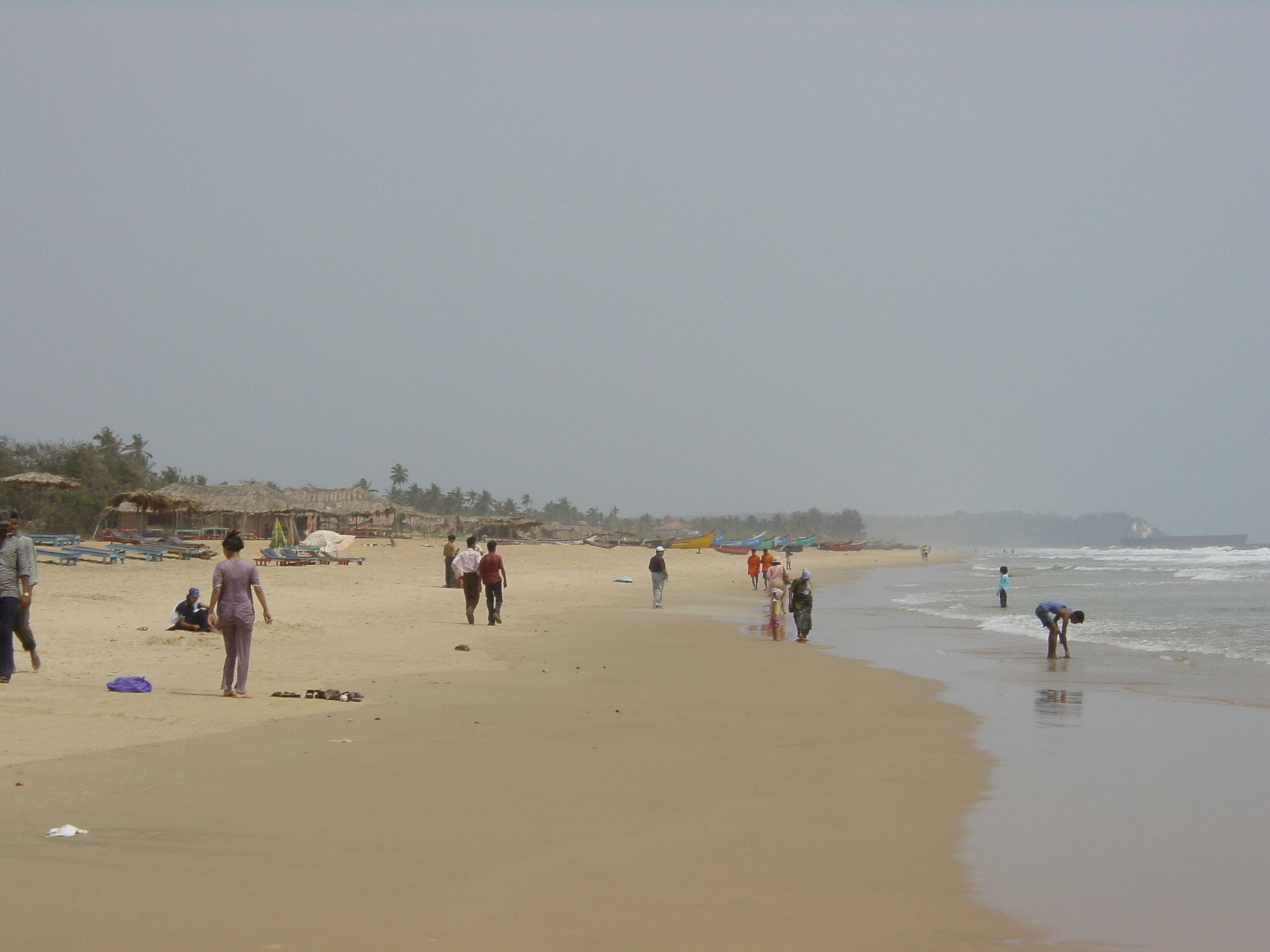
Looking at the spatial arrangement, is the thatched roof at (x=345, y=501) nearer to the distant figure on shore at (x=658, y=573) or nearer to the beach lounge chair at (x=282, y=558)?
the beach lounge chair at (x=282, y=558)

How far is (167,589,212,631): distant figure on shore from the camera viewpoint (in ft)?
43.7

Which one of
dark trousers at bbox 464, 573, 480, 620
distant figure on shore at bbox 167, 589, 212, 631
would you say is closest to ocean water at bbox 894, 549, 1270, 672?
dark trousers at bbox 464, 573, 480, 620

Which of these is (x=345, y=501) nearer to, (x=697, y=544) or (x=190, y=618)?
(x=697, y=544)

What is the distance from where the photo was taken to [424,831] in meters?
5.24

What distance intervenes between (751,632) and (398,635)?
22.1 ft

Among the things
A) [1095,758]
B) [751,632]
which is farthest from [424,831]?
[751,632]

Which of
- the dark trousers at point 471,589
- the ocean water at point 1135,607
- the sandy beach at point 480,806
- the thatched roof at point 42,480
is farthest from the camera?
the thatched roof at point 42,480

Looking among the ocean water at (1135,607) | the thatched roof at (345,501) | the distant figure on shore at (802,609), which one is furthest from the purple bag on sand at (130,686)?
the thatched roof at (345,501)

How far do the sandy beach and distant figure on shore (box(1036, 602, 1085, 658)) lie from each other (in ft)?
10.5

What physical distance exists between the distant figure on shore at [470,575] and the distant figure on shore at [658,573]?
630 cm

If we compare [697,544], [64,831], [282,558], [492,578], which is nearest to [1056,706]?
[64,831]

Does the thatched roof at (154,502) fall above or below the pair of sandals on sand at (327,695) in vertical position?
above

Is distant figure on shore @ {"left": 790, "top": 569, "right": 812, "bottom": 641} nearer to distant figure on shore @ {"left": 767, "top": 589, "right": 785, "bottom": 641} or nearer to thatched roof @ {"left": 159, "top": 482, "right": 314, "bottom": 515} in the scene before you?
distant figure on shore @ {"left": 767, "top": 589, "right": 785, "bottom": 641}

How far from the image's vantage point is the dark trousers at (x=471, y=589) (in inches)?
675
